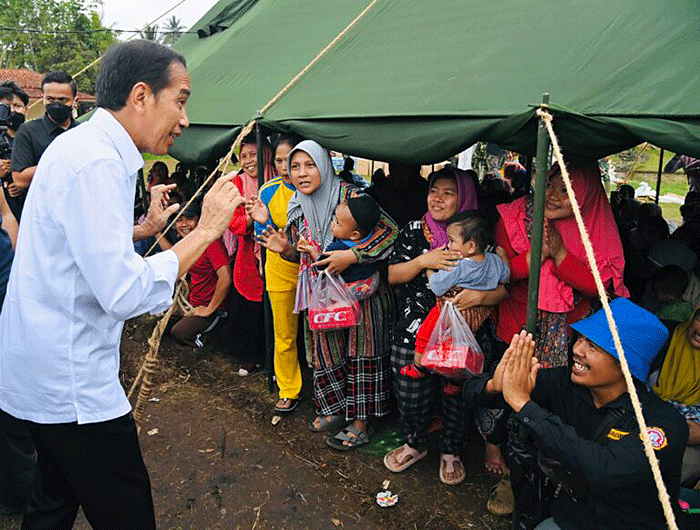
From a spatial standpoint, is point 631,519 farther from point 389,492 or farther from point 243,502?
point 243,502

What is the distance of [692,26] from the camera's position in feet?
8.34

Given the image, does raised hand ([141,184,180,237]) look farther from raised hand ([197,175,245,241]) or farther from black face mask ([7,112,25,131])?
black face mask ([7,112,25,131])

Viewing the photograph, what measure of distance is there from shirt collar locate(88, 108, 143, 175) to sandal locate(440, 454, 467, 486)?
243 centimetres

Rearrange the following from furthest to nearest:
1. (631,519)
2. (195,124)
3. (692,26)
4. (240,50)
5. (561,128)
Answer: (240,50)
(195,124)
(692,26)
(561,128)
(631,519)

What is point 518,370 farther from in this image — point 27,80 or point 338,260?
point 27,80

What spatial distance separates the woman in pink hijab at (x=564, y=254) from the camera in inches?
103

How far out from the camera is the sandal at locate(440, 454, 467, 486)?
316cm

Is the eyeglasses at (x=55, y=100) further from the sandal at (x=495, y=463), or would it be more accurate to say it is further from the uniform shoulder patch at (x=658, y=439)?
the uniform shoulder patch at (x=658, y=439)

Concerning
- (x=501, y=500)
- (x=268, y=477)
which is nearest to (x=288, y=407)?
(x=268, y=477)

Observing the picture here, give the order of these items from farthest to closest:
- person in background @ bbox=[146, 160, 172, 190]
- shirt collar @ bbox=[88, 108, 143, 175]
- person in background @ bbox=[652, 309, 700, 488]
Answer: person in background @ bbox=[146, 160, 172, 190], person in background @ bbox=[652, 309, 700, 488], shirt collar @ bbox=[88, 108, 143, 175]

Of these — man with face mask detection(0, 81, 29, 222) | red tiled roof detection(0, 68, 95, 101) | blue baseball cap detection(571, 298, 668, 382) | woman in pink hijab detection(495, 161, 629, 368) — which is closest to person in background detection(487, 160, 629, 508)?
woman in pink hijab detection(495, 161, 629, 368)

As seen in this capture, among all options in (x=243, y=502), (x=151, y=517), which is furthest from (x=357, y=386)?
(x=151, y=517)

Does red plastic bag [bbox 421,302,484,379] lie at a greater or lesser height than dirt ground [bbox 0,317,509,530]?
greater

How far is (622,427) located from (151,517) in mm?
1668
